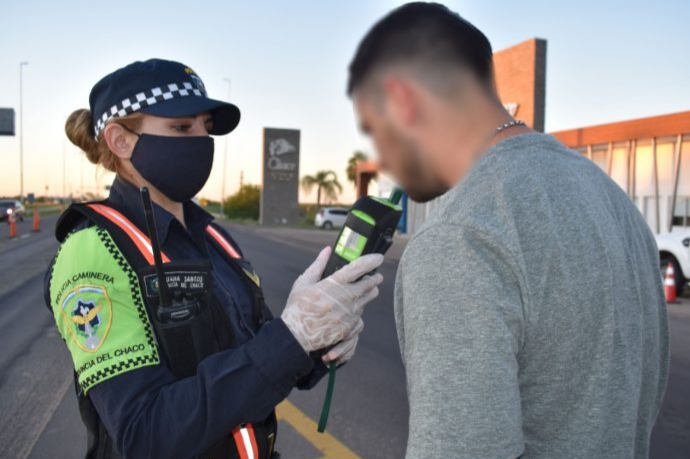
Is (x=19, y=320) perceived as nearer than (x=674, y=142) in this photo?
Yes

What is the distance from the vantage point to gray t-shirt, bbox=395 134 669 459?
2.95 ft

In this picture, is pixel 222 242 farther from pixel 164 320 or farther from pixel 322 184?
pixel 322 184

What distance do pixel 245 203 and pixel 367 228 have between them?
182 feet

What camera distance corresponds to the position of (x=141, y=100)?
1.91 m

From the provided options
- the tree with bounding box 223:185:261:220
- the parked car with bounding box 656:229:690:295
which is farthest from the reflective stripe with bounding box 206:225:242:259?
the tree with bounding box 223:185:261:220

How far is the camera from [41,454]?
3.43m

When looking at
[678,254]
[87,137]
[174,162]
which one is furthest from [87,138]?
[678,254]

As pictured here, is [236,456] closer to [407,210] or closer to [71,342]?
[71,342]

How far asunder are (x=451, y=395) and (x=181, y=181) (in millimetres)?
1566

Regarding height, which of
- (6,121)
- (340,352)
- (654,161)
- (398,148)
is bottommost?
(340,352)

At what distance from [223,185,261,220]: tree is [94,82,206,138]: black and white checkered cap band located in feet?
177

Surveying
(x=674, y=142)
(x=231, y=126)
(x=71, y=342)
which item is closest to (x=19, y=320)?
(x=231, y=126)

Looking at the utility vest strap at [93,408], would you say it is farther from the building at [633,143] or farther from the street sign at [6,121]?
the street sign at [6,121]

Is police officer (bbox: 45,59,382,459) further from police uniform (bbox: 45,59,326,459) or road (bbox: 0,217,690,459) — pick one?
road (bbox: 0,217,690,459)
